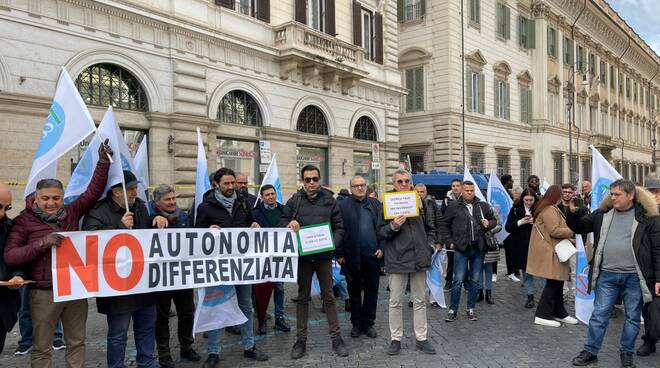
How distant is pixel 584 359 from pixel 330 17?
49.3 feet

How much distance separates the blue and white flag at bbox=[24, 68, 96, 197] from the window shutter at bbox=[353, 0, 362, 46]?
1534cm

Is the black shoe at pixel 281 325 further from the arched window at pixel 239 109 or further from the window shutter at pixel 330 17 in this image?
the window shutter at pixel 330 17

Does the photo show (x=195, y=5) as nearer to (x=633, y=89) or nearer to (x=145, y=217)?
(x=145, y=217)

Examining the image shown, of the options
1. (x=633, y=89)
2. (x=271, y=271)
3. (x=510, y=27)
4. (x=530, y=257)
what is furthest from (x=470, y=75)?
(x=633, y=89)

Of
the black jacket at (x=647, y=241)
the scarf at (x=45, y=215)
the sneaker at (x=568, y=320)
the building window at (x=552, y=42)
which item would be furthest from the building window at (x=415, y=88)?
the scarf at (x=45, y=215)

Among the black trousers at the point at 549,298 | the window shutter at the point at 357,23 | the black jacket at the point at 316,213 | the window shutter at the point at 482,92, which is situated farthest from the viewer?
the window shutter at the point at 482,92

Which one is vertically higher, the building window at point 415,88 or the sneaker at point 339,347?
the building window at point 415,88

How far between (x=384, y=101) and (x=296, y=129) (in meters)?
5.57

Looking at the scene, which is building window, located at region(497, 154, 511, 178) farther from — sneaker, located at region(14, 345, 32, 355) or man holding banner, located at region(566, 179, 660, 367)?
sneaker, located at region(14, 345, 32, 355)

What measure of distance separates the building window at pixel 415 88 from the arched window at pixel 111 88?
17030 millimetres

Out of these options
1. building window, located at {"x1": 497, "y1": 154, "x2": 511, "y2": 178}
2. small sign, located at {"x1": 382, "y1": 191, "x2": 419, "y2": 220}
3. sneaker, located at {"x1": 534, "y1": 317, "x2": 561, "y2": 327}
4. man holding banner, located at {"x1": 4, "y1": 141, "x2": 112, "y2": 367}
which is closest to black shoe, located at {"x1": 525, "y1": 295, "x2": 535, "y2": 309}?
sneaker, located at {"x1": 534, "y1": 317, "x2": 561, "y2": 327}

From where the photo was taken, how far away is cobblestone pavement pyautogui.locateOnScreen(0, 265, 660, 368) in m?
5.07

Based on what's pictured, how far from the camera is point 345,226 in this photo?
19.4 ft

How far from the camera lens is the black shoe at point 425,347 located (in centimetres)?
530
